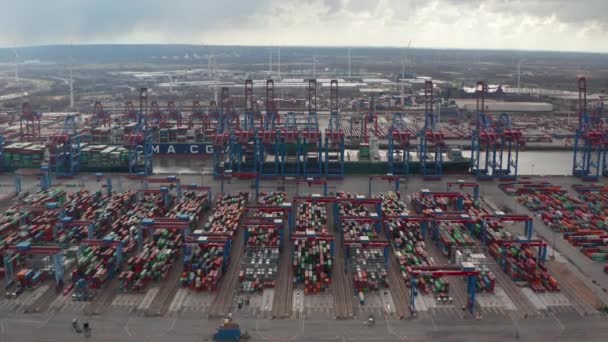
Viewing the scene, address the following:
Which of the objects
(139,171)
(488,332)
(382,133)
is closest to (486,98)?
(382,133)

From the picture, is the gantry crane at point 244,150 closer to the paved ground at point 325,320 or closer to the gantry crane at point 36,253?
the gantry crane at point 36,253

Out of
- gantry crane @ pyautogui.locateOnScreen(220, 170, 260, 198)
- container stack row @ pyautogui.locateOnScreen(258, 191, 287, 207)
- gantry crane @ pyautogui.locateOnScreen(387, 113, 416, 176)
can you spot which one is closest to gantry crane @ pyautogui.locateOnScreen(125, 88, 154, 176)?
gantry crane @ pyautogui.locateOnScreen(220, 170, 260, 198)

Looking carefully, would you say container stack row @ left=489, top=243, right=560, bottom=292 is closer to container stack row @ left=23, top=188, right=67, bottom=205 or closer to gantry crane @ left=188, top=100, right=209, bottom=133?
container stack row @ left=23, top=188, right=67, bottom=205

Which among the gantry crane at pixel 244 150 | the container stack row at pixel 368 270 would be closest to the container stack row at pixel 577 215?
the container stack row at pixel 368 270

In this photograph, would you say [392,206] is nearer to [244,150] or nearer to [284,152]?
[284,152]

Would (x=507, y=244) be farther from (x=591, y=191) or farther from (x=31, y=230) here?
(x=31, y=230)

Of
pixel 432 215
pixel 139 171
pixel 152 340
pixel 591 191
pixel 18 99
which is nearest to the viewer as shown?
pixel 152 340

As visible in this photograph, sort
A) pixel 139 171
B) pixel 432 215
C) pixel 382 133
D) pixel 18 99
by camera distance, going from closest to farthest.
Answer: pixel 432 215
pixel 139 171
pixel 382 133
pixel 18 99

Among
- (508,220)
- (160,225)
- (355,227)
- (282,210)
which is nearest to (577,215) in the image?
(508,220)
